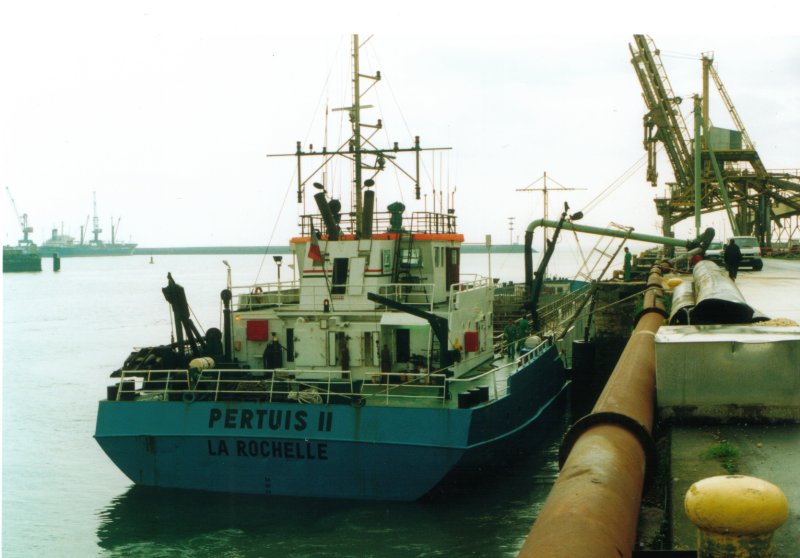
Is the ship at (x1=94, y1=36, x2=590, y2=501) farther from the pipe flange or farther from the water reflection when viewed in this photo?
the pipe flange

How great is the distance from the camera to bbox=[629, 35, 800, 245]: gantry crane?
48750mm

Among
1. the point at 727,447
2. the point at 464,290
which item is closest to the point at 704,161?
the point at 464,290

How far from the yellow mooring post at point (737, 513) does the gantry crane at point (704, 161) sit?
46.6 metres

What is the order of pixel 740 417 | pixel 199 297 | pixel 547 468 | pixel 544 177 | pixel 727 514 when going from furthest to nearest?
pixel 199 297 < pixel 544 177 < pixel 547 468 < pixel 740 417 < pixel 727 514

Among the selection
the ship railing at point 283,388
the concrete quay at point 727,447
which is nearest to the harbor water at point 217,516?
the ship railing at point 283,388

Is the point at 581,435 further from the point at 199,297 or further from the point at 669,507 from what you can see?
the point at 199,297

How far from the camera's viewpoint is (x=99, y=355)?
2028 inches

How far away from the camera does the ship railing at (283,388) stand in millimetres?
15805

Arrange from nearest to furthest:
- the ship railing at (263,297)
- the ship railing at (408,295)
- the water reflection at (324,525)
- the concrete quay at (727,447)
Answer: the concrete quay at (727,447)
the water reflection at (324,525)
the ship railing at (408,295)
the ship railing at (263,297)

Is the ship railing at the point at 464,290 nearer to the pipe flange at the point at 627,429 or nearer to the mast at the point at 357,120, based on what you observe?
the mast at the point at 357,120

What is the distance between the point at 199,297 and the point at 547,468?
99586 mm

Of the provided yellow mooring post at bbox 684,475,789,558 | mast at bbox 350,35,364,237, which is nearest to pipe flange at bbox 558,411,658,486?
yellow mooring post at bbox 684,475,789,558

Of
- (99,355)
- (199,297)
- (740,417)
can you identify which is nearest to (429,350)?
(740,417)

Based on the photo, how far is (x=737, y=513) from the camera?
391 centimetres
